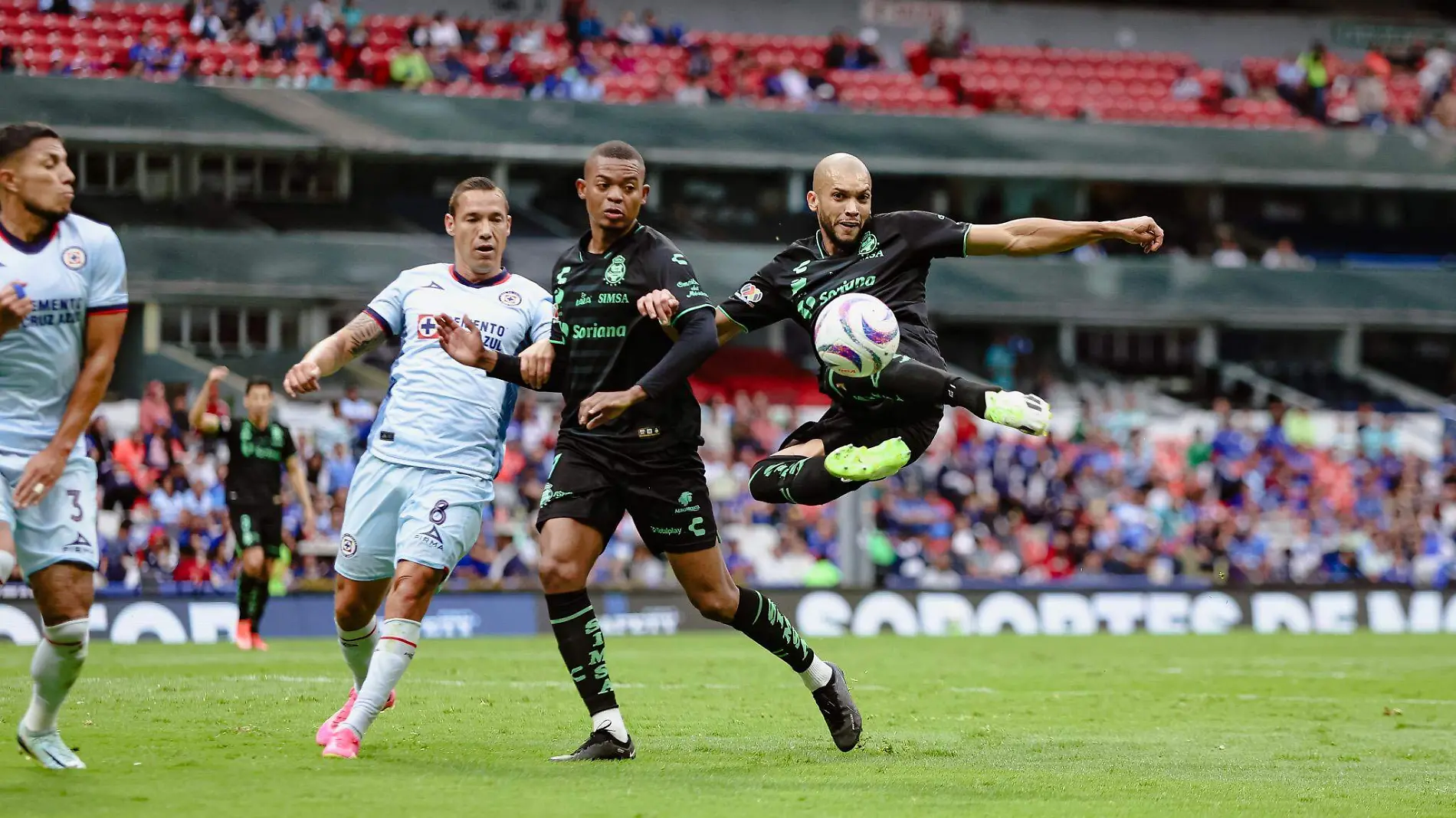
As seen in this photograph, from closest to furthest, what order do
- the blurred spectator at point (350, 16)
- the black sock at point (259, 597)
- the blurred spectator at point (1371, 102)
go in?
the black sock at point (259, 597)
the blurred spectator at point (350, 16)
the blurred spectator at point (1371, 102)

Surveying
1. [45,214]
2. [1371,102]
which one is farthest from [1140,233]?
[1371,102]

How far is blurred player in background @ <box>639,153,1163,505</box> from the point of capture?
903cm

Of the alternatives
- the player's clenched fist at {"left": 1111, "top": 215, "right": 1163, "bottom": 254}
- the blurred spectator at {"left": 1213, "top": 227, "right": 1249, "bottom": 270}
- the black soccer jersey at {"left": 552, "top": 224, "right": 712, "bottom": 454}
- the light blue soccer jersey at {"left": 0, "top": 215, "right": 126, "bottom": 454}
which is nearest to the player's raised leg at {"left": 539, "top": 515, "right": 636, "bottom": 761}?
the black soccer jersey at {"left": 552, "top": 224, "right": 712, "bottom": 454}

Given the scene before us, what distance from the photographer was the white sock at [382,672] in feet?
28.1

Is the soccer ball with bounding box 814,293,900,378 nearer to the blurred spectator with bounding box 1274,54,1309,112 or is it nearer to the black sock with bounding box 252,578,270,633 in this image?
the black sock with bounding box 252,578,270,633

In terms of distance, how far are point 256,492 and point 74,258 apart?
10.6 metres

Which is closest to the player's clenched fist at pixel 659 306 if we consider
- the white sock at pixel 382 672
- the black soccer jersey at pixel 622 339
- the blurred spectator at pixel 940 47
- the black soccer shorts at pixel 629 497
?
the black soccer jersey at pixel 622 339

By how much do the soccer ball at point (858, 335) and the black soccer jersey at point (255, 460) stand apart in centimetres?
1039

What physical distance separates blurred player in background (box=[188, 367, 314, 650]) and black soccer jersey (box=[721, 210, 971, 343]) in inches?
375

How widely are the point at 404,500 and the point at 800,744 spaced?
8.59 feet

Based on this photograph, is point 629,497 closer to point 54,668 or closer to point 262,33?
point 54,668

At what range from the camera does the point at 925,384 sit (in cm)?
896

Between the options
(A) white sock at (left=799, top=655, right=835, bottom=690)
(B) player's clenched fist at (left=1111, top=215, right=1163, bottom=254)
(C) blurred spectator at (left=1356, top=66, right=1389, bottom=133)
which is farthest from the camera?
(C) blurred spectator at (left=1356, top=66, right=1389, bottom=133)

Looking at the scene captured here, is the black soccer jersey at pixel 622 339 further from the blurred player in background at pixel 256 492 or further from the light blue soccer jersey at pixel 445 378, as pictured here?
the blurred player in background at pixel 256 492
